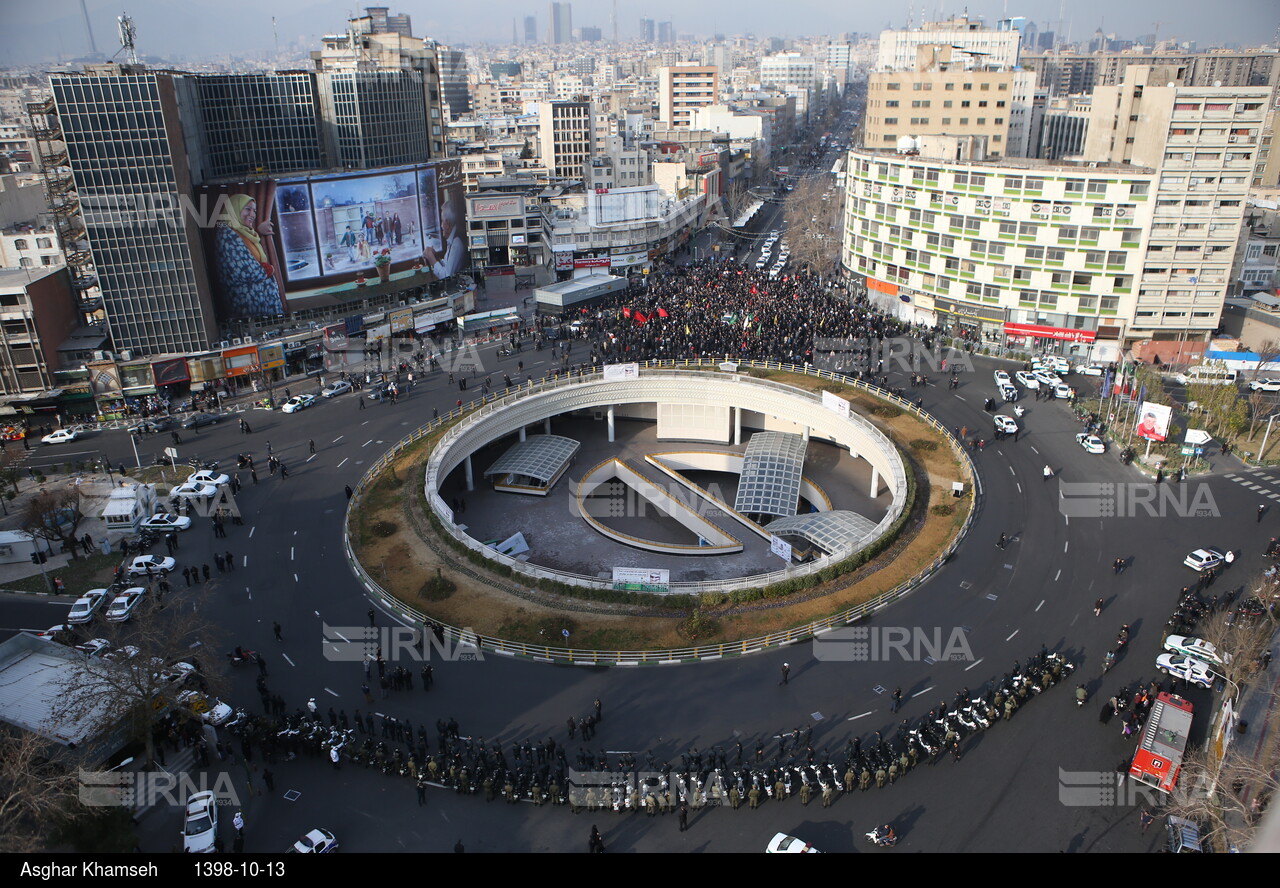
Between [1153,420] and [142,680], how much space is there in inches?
1956

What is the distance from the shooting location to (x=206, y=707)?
2803cm

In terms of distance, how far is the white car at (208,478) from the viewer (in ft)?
147

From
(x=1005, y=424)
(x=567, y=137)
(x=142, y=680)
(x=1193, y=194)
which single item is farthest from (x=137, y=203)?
(x=567, y=137)

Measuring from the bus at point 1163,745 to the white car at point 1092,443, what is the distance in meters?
24.1

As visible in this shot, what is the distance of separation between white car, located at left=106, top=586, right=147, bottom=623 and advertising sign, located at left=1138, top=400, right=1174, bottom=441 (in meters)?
51.7

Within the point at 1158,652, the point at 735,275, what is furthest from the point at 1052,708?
the point at 735,275

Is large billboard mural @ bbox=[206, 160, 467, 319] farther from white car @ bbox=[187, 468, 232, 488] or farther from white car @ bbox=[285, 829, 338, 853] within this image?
white car @ bbox=[285, 829, 338, 853]

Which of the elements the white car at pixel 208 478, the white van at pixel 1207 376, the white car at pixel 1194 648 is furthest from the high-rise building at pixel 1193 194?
the white car at pixel 208 478

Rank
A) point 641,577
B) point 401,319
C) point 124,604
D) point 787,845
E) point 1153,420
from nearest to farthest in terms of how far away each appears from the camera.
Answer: point 787,845 < point 641,577 < point 124,604 < point 1153,420 < point 401,319

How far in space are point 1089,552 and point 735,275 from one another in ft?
161

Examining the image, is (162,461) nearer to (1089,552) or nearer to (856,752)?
(856,752)

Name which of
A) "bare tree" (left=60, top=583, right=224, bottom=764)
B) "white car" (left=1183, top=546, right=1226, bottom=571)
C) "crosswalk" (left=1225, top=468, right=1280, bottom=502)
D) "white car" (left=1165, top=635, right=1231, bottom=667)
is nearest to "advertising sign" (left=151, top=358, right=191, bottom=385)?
"bare tree" (left=60, top=583, right=224, bottom=764)

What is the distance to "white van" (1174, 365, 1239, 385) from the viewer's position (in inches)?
2138

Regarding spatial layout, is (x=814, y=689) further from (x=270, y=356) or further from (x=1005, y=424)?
(x=270, y=356)
